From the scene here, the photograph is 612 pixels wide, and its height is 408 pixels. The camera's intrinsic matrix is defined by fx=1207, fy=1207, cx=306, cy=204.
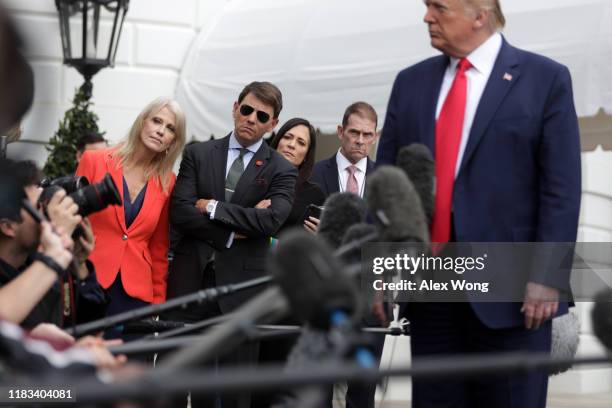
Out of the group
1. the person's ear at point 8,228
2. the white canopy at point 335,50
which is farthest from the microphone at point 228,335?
the white canopy at point 335,50

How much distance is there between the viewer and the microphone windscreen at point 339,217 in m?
3.07

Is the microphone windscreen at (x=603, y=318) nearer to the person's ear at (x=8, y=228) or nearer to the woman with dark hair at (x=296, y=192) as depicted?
the person's ear at (x=8, y=228)

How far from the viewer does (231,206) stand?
5.67 metres

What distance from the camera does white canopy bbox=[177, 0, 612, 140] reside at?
7.12 metres

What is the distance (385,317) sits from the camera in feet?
12.3

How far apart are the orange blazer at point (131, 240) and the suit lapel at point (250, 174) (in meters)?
0.34

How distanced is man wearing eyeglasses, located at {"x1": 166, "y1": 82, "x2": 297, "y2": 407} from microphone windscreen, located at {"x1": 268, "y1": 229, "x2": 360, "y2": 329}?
3.55 m

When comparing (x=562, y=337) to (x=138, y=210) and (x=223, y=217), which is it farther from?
(x=138, y=210)

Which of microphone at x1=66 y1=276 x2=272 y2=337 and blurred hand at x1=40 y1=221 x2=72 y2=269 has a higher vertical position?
blurred hand at x1=40 y1=221 x2=72 y2=269

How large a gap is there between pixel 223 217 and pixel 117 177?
522 mm

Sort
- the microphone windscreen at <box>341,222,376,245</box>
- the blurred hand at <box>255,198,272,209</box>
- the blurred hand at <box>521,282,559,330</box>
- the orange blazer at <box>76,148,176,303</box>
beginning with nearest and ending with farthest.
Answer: the microphone windscreen at <box>341,222,376,245</box> → the blurred hand at <box>521,282,559,330</box> → the orange blazer at <box>76,148,176,303</box> → the blurred hand at <box>255,198,272,209</box>

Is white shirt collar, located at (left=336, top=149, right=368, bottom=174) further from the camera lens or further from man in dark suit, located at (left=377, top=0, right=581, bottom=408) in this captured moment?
man in dark suit, located at (left=377, top=0, right=581, bottom=408)

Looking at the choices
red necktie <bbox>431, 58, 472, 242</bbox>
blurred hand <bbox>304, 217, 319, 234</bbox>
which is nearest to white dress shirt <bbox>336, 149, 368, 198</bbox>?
blurred hand <bbox>304, 217, 319, 234</bbox>

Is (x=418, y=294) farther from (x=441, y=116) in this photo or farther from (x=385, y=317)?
(x=441, y=116)
